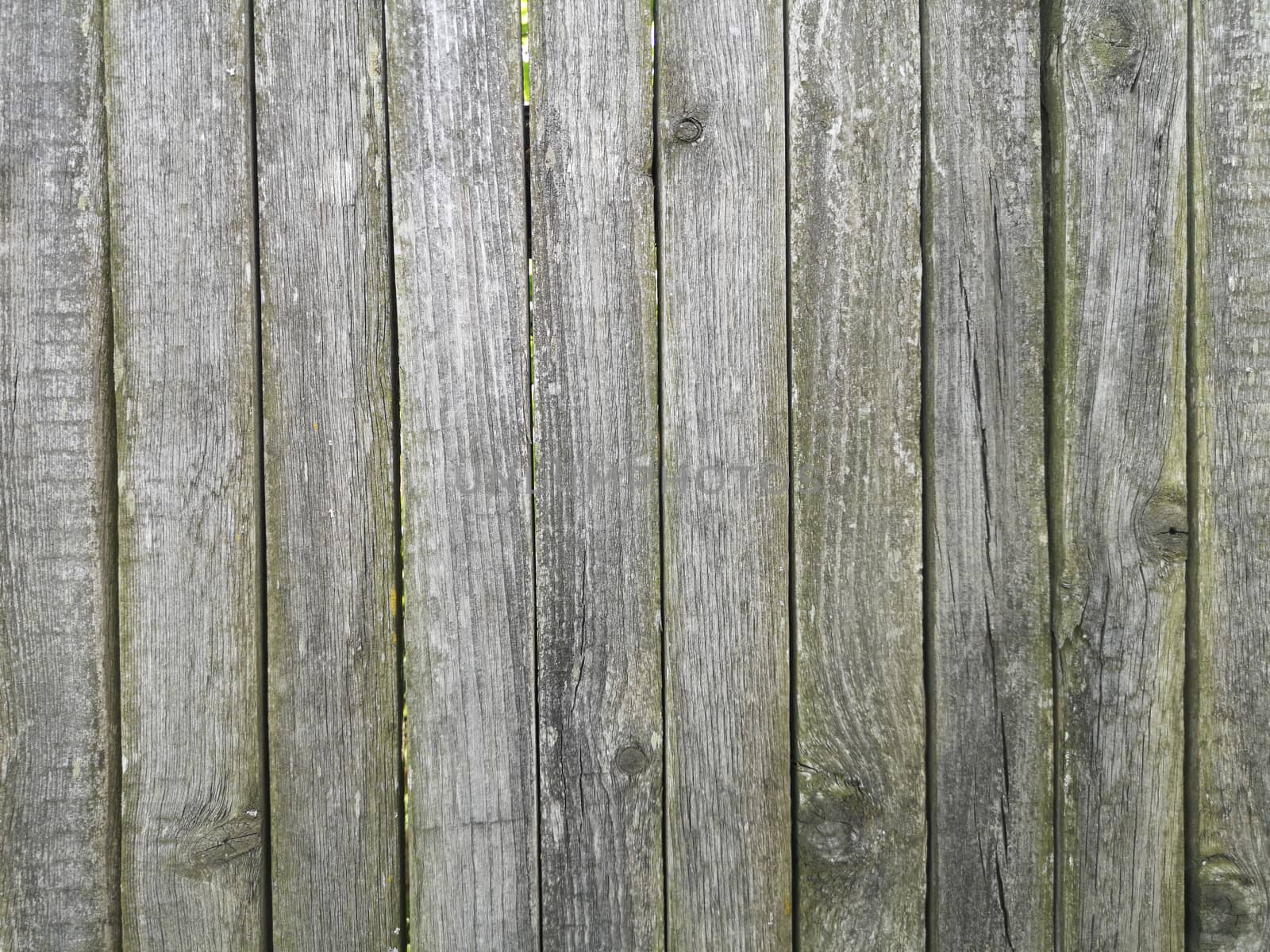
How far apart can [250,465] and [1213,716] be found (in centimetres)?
166

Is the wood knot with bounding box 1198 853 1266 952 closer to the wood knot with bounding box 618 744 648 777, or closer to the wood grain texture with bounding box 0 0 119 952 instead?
the wood knot with bounding box 618 744 648 777

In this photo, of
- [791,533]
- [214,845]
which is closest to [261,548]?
[214,845]

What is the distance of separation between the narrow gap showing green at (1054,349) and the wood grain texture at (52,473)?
5.18 ft

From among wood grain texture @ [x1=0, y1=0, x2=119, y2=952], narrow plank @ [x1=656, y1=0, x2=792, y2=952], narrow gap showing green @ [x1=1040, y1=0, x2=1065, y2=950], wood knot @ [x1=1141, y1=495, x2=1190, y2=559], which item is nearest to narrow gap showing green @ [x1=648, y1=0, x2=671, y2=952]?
narrow plank @ [x1=656, y1=0, x2=792, y2=952]

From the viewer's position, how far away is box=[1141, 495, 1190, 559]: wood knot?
143 cm

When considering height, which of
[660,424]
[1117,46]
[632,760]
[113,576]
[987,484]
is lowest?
[632,760]

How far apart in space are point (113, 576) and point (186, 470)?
224 millimetres

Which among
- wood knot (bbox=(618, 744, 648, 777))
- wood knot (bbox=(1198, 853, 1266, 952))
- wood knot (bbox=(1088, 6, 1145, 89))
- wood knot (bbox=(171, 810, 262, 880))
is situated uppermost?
wood knot (bbox=(1088, 6, 1145, 89))

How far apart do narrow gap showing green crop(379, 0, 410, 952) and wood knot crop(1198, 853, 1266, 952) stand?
52.8 inches

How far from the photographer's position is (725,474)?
143 cm

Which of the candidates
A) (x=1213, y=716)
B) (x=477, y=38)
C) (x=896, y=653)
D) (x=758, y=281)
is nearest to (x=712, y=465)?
(x=758, y=281)

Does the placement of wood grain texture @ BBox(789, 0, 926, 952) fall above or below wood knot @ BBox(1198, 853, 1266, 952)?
above

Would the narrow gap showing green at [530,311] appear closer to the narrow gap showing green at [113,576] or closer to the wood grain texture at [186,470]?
the wood grain texture at [186,470]

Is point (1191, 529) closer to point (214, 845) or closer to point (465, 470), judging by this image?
point (465, 470)
